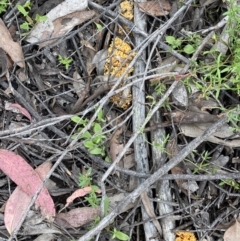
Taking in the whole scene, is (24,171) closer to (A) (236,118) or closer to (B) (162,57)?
(B) (162,57)

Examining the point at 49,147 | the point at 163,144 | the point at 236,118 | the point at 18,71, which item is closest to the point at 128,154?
the point at 163,144

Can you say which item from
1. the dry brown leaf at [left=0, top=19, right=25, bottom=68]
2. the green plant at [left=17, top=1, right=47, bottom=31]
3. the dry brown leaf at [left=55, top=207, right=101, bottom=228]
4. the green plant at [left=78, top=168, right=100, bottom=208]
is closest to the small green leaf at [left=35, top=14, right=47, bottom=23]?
the green plant at [left=17, top=1, right=47, bottom=31]

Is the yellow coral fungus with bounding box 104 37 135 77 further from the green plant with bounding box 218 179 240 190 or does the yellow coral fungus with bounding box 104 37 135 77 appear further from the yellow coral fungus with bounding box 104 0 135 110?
the green plant with bounding box 218 179 240 190

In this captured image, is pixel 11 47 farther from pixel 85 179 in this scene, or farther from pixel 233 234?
pixel 233 234

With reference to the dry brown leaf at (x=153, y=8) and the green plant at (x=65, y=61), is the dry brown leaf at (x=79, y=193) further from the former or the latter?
the dry brown leaf at (x=153, y=8)

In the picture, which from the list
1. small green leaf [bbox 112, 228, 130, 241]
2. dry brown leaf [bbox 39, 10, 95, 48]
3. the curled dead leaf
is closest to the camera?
small green leaf [bbox 112, 228, 130, 241]

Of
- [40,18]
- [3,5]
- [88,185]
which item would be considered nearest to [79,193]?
[88,185]

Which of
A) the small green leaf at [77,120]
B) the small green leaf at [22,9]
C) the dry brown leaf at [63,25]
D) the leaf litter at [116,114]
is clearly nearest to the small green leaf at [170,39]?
the leaf litter at [116,114]
